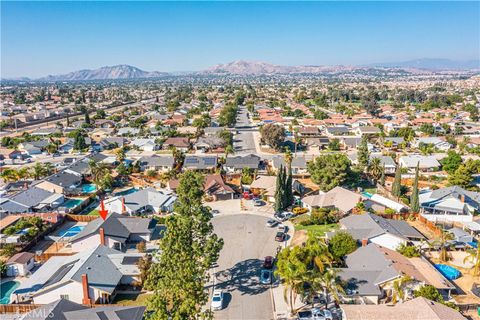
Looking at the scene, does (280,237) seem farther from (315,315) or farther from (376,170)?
(376,170)

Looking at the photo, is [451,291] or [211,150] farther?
[211,150]

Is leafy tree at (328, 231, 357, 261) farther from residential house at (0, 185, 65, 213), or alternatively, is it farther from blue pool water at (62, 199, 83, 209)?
residential house at (0, 185, 65, 213)

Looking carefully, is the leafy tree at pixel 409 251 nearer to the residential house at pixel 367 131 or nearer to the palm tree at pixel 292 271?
the palm tree at pixel 292 271

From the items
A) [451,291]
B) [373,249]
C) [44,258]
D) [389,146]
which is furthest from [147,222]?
[389,146]

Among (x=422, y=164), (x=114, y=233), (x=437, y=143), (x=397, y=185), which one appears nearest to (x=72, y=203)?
(x=114, y=233)

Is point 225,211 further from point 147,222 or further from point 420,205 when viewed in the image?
point 420,205
